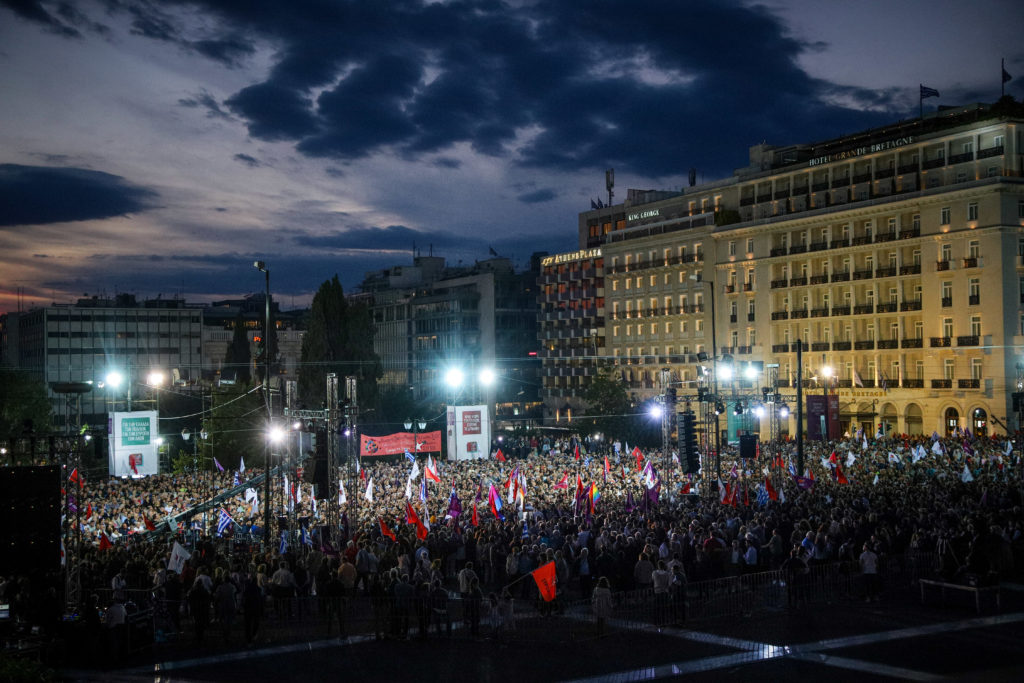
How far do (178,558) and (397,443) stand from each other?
65.2 ft

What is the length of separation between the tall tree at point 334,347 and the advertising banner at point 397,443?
24.0 meters

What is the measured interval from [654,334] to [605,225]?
18.4m

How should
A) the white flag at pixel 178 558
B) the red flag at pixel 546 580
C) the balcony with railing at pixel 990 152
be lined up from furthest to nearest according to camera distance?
the balcony with railing at pixel 990 152 < the white flag at pixel 178 558 < the red flag at pixel 546 580

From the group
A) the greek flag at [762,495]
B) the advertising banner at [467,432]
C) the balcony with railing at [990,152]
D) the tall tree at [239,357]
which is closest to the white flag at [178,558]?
the greek flag at [762,495]

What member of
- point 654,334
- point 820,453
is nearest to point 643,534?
point 820,453

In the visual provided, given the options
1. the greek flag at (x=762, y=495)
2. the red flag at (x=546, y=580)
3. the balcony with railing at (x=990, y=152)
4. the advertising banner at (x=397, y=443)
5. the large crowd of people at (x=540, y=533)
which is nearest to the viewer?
the red flag at (x=546, y=580)

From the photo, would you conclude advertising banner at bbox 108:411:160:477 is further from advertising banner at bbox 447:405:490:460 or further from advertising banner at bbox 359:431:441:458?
advertising banner at bbox 447:405:490:460

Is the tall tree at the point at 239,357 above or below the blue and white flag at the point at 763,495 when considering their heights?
above

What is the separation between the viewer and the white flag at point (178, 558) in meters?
20.4

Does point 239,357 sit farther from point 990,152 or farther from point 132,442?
point 990,152

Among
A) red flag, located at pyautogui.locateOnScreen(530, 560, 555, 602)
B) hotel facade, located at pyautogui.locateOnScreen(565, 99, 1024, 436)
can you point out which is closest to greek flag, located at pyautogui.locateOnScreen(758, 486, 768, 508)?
red flag, located at pyautogui.locateOnScreen(530, 560, 555, 602)

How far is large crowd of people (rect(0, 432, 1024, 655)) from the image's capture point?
19.5 m

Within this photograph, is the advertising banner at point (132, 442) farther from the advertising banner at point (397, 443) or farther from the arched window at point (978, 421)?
the arched window at point (978, 421)

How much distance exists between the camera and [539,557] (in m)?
20.3
